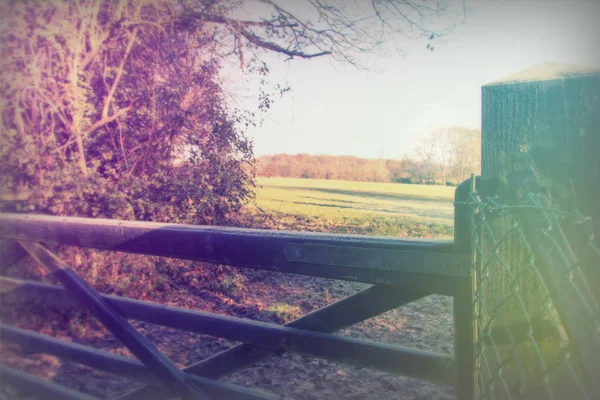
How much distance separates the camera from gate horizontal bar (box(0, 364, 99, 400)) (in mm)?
2256

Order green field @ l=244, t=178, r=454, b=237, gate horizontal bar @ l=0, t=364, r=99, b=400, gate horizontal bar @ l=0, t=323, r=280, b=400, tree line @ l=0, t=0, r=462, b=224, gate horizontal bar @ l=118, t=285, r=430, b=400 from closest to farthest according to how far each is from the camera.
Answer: gate horizontal bar @ l=118, t=285, r=430, b=400 < gate horizontal bar @ l=0, t=323, r=280, b=400 < gate horizontal bar @ l=0, t=364, r=99, b=400 < tree line @ l=0, t=0, r=462, b=224 < green field @ l=244, t=178, r=454, b=237

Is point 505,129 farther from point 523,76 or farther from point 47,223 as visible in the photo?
point 47,223

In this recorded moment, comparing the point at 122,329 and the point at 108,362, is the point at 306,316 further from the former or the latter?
the point at 108,362

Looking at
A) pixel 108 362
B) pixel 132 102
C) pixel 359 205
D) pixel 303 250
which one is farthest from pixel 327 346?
pixel 359 205

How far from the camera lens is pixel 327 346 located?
1.55 m

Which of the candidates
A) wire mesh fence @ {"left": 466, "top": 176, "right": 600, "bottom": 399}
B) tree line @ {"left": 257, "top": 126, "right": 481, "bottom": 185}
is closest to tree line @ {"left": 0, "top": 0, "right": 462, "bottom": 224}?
tree line @ {"left": 257, "top": 126, "right": 481, "bottom": 185}

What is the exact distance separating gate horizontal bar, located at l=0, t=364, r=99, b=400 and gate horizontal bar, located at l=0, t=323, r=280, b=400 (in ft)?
0.57

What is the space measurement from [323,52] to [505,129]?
5.97 meters

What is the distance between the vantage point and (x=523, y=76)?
1002 mm

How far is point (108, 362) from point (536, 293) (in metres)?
2.17

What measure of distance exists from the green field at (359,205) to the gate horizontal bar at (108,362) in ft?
15.0

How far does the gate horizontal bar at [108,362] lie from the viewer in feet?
5.79

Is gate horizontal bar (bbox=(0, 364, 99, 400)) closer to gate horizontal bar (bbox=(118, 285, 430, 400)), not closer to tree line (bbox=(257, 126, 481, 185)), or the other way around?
gate horizontal bar (bbox=(118, 285, 430, 400))

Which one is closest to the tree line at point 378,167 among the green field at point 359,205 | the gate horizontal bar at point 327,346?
the green field at point 359,205
